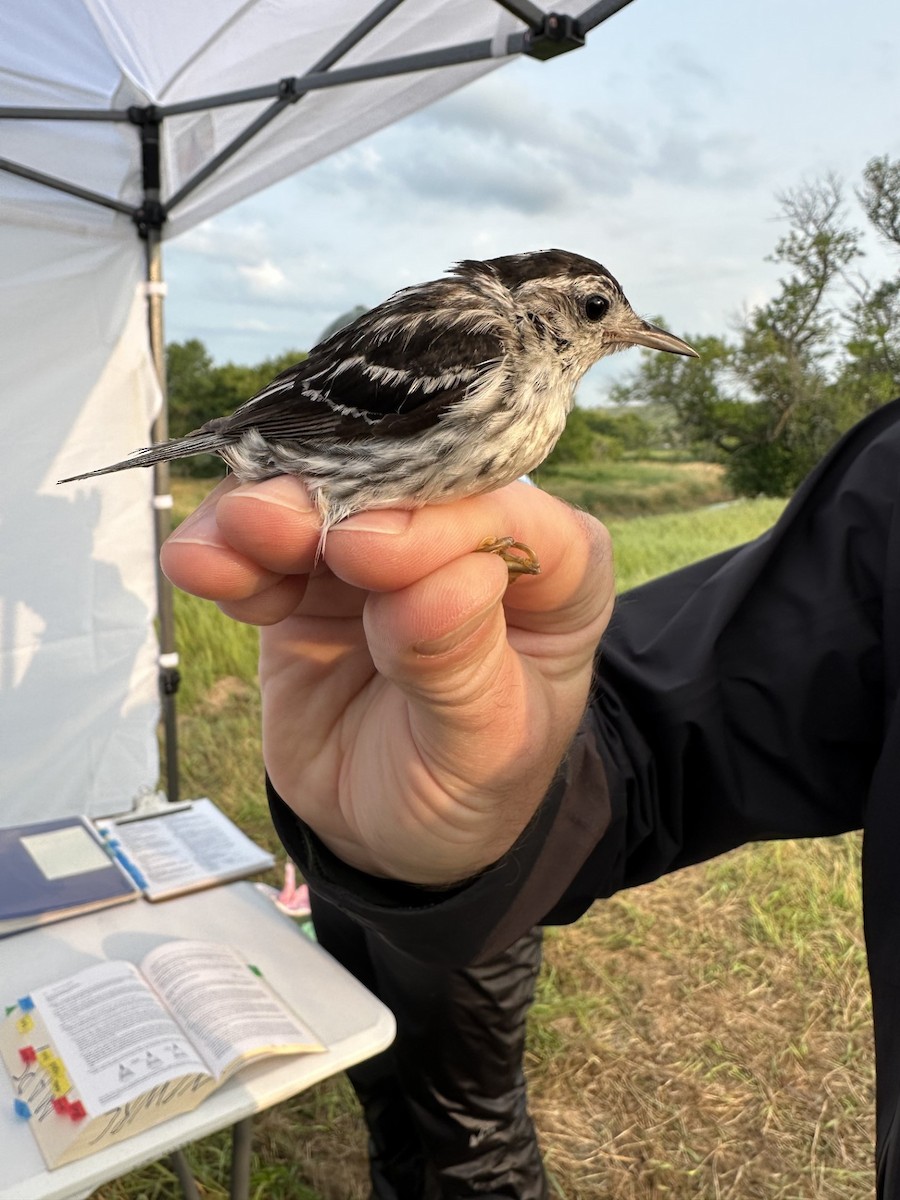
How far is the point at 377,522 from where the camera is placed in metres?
1.46

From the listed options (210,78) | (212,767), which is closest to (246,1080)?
(210,78)

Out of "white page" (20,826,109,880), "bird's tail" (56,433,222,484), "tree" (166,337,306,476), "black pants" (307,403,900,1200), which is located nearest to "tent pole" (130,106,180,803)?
"white page" (20,826,109,880)

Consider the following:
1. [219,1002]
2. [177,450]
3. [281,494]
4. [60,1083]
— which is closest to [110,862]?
[219,1002]

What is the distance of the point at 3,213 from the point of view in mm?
5066

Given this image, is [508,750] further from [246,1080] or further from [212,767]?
[212,767]

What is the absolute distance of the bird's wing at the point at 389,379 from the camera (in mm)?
1872

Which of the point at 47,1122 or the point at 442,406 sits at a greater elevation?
the point at 442,406

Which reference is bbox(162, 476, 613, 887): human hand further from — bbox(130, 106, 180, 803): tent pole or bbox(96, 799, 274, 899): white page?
bbox(130, 106, 180, 803): tent pole

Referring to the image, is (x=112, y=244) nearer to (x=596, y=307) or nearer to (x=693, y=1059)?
(x=596, y=307)

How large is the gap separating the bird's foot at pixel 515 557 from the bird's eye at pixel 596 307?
86 cm

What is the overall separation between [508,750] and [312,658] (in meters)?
0.50

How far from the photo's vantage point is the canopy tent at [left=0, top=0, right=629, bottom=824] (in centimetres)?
428

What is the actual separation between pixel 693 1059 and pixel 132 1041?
10.2 ft

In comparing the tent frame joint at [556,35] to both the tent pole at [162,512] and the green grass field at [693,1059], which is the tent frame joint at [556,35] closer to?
the tent pole at [162,512]
